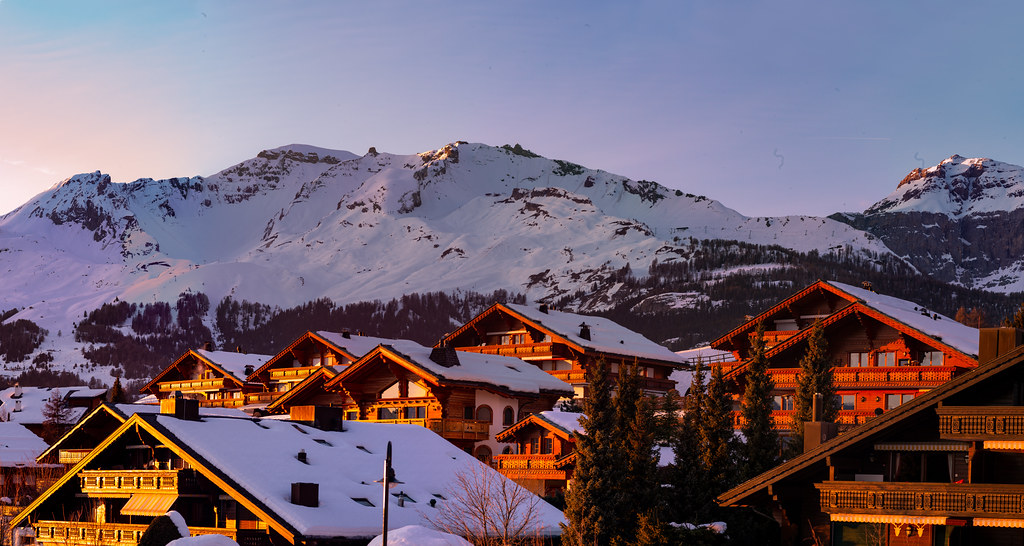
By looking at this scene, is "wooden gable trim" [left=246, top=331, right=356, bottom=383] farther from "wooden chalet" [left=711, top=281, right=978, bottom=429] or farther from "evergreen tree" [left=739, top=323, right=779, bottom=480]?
"evergreen tree" [left=739, top=323, right=779, bottom=480]

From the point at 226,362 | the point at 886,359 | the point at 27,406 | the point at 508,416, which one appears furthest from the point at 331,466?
the point at 27,406

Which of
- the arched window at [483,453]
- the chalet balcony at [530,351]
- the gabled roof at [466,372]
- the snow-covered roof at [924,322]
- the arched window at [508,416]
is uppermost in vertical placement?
the snow-covered roof at [924,322]

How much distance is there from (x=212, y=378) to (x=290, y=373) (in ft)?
40.6

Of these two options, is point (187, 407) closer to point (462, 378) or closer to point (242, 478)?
point (242, 478)

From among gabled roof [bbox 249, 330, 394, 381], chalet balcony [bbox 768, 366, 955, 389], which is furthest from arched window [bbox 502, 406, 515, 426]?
gabled roof [bbox 249, 330, 394, 381]

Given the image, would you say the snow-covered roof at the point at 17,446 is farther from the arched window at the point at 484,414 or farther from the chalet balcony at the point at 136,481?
the chalet balcony at the point at 136,481

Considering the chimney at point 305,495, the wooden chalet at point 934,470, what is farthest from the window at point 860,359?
the chimney at point 305,495

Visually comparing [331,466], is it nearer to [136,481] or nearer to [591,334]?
[136,481]

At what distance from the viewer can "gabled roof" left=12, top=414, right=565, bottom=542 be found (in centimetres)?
3931

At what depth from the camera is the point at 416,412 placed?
70.1 m

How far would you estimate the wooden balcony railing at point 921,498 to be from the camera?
2955 centimetres

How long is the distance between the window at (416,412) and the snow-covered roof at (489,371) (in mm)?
2859

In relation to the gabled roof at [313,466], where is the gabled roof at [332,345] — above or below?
above

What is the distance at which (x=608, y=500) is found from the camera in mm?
Answer: 40344
